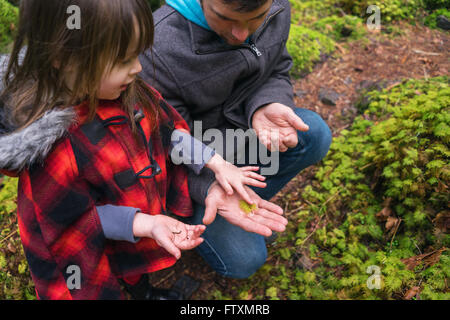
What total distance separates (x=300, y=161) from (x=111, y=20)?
1712 mm

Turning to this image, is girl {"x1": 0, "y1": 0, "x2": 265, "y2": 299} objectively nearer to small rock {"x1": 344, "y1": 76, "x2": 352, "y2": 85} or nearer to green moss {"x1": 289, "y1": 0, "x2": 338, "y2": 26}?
small rock {"x1": 344, "y1": 76, "x2": 352, "y2": 85}

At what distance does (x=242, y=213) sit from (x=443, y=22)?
482 cm

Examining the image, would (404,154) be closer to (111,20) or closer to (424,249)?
(424,249)

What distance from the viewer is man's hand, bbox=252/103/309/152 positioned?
7.24 feet

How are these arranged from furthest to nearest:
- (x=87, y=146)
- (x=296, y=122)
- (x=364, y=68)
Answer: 1. (x=364, y=68)
2. (x=296, y=122)
3. (x=87, y=146)

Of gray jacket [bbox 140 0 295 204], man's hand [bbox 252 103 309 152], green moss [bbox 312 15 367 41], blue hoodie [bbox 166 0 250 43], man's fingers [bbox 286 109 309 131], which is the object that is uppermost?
blue hoodie [bbox 166 0 250 43]

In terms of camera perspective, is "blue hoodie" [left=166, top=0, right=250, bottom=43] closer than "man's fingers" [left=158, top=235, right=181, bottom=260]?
No

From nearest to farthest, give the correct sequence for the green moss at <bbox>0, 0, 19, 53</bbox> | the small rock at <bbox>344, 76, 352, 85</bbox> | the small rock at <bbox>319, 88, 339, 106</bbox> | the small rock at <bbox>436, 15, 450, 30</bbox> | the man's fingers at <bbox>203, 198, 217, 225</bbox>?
the man's fingers at <bbox>203, 198, 217, 225</bbox>
the green moss at <bbox>0, 0, 19, 53</bbox>
the small rock at <bbox>319, 88, 339, 106</bbox>
the small rock at <bbox>344, 76, 352, 85</bbox>
the small rock at <bbox>436, 15, 450, 30</bbox>

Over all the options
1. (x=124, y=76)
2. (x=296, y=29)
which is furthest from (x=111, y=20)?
(x=296, y=29)

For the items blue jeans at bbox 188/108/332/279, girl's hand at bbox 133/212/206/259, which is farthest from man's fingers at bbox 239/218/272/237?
girl's hand at bbox 133/212/206/259

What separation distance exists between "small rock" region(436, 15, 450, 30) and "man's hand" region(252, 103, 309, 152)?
4129 millimetres

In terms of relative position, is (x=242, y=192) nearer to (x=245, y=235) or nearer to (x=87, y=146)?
(x=245, y=235)

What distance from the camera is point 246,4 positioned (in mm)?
1620

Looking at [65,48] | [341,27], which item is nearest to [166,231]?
[65,48]
